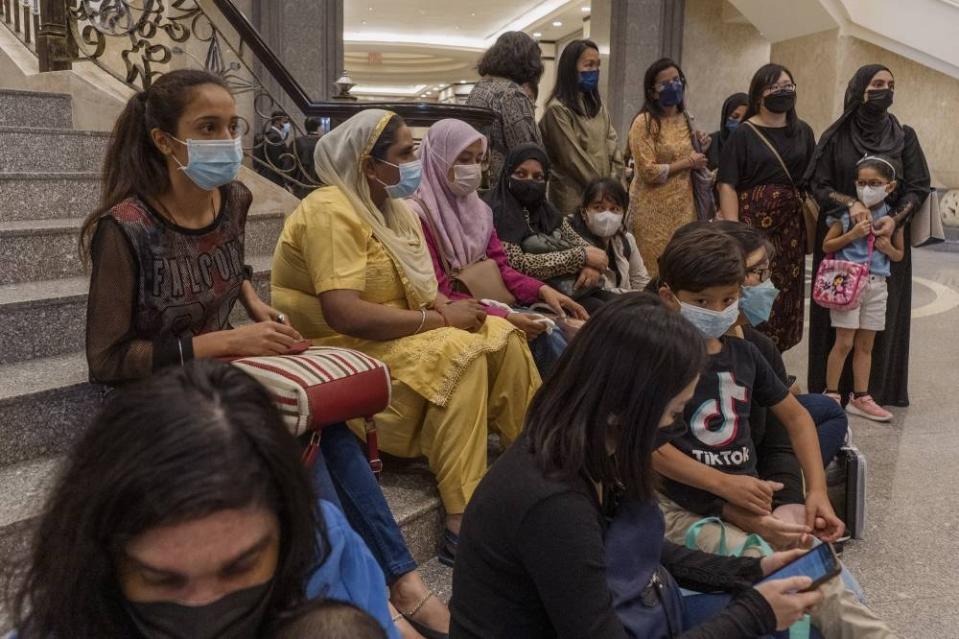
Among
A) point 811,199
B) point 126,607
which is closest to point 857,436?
point 811,199

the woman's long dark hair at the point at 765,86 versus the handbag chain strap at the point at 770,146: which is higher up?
the woman's long dark hair at the point at 765,86

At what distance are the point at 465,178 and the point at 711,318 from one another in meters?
1.20

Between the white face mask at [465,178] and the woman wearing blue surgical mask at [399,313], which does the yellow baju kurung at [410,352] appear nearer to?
the woman wearing blue surgical mask at [399,313]

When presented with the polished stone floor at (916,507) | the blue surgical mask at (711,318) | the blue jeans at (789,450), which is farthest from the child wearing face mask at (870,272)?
the blue surgical mask at (711,318)

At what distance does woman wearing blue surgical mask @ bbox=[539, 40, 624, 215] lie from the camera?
414cm

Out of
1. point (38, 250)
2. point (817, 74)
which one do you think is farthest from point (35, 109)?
point (817, 74)

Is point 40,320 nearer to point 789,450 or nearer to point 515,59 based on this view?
point 789,450

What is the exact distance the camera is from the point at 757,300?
9.06 ft

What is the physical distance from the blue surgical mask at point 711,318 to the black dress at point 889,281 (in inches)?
78.5

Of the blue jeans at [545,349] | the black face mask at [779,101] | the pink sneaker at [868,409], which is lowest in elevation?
the pink sneaker at [868,409]

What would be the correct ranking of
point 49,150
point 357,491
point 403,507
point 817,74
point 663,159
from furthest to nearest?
point 817,74 < point 663,159 < point 49,150 < point 403,507 < point 357,491

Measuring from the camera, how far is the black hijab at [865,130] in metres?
3.99

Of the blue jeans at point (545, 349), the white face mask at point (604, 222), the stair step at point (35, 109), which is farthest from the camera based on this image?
the stair step at point (35, 109)

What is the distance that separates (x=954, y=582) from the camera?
2559 millimetres
